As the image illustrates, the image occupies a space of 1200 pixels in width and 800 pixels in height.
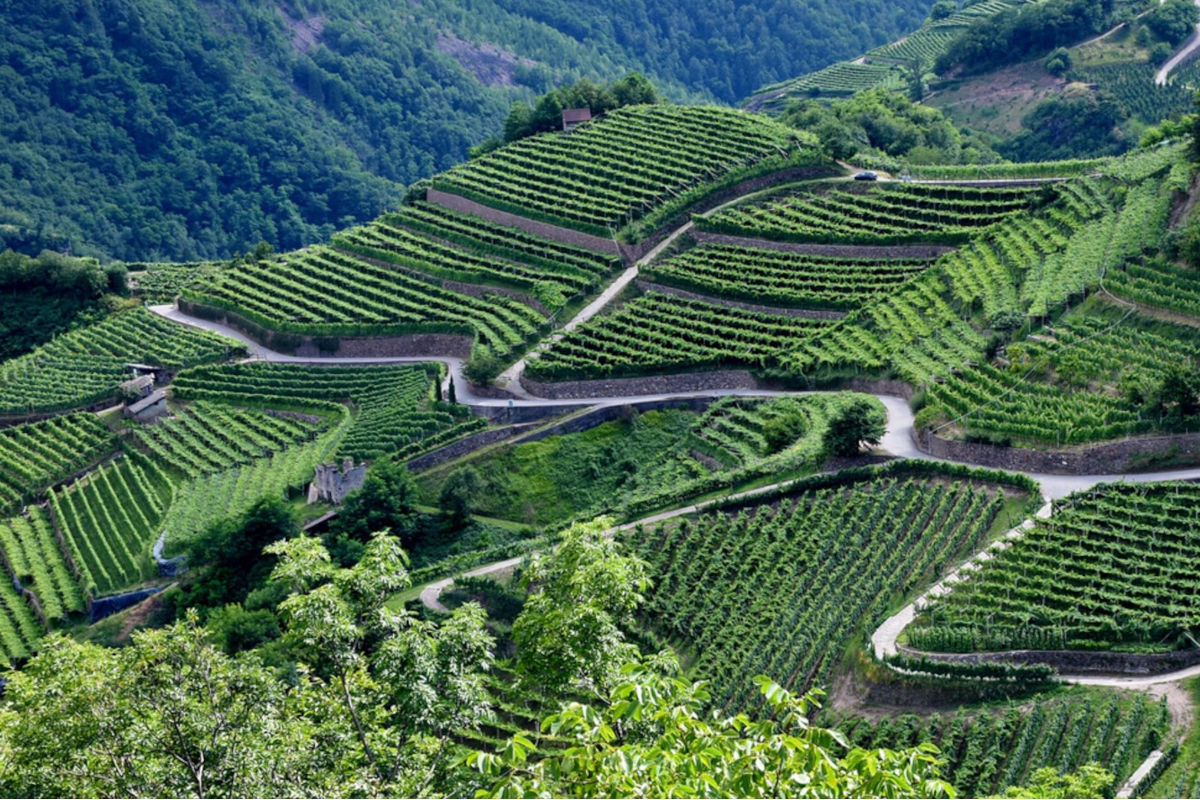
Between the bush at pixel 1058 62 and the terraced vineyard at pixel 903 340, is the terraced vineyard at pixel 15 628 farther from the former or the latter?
the bush at pixel 1058 62

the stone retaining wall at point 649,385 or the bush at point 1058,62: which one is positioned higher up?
the bush at point 1058,62

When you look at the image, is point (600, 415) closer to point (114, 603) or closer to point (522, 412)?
point (522, 412)

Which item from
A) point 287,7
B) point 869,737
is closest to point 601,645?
point 869,737

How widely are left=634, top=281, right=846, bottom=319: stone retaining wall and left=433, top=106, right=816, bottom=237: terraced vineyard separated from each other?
6928mm

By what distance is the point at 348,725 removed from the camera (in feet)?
101

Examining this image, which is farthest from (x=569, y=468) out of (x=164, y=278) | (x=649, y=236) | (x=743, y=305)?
(x=164, y=278)

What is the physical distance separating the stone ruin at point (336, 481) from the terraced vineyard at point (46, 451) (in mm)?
17572

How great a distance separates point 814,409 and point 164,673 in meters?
41.1

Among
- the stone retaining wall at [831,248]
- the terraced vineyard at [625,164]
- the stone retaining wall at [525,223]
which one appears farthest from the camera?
the terraced vineyard at [625,164]

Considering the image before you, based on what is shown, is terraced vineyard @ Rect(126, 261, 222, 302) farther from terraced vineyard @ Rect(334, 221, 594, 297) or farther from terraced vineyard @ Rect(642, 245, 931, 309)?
terraced vineyard @ Rect(642, 245, 931, 309)

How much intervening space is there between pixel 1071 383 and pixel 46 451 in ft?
177

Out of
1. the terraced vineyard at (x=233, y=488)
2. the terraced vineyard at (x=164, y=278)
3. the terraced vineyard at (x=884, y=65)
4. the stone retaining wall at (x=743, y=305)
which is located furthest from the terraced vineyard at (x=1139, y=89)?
the terraced vineyard at (x=233, y=488)

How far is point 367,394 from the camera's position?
82188mm

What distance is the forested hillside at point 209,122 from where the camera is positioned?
161250mm
